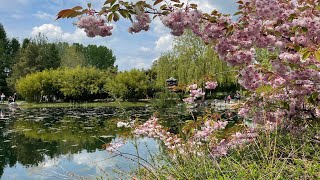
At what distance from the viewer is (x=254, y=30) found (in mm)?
3279

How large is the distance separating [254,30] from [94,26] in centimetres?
139

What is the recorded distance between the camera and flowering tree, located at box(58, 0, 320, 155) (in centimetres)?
300

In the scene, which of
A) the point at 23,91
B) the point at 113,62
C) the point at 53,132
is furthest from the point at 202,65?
the point at 113,62

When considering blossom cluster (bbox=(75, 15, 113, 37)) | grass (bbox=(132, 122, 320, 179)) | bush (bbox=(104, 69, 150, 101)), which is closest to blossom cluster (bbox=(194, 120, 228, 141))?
grass (bbox=(132, 122, 320, 179))

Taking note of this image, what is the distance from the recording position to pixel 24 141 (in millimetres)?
13234

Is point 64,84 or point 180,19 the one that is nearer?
point 180,19

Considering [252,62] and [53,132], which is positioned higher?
[252,62]

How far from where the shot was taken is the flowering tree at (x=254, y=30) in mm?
3004

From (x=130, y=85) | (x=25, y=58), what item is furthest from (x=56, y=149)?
(x=25, y=58)

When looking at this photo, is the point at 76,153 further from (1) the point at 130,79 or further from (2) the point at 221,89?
(1) the point at 130,79

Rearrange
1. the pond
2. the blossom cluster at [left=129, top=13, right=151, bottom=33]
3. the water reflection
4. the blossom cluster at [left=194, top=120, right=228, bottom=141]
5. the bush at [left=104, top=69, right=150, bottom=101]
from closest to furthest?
the blossom cluster at [left=129, top=13, right=151, bottom=33] < the blossom cluster at [left=194, top=120, right=228, bottom=141] < the pond < the water reflection < the bush at [left=104, top=69, right=150, bottom=101]

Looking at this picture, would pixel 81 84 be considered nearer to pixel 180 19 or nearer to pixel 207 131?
pixel 207 131

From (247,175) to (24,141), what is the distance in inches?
465

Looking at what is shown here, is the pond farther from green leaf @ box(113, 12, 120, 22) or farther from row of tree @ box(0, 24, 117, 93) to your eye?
row of tree @ box(0, 24, 117, 93)
